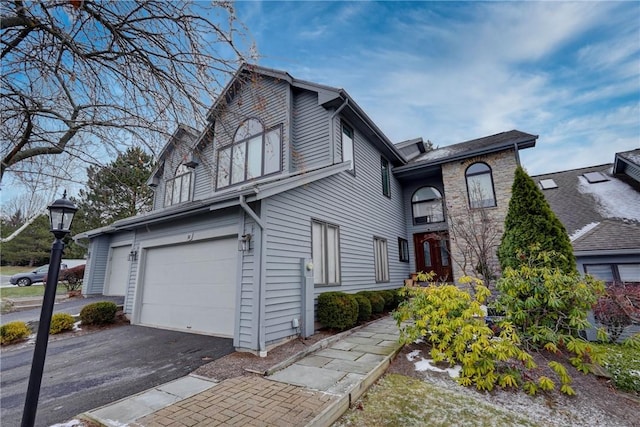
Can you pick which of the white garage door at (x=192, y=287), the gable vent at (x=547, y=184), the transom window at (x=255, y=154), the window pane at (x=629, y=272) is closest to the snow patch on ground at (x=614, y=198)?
the gable vent at (x=547, y=184)

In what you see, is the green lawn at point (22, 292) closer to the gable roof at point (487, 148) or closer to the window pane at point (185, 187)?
the window pane at point (185, 187)

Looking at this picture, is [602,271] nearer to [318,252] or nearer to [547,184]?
[547,184]

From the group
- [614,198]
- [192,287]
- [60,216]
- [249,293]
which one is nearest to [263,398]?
[249,293]

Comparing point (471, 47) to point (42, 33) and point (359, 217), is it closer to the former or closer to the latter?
point (359, 217)

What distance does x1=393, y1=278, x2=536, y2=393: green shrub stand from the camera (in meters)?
3.56

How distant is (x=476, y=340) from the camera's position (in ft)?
13.0

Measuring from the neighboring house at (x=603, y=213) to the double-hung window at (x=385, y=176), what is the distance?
585cm

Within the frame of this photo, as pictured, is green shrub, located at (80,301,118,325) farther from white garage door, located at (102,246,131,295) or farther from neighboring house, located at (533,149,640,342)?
neighboring house, located at (533,149,640,342)

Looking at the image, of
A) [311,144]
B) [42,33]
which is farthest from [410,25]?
[42,33]

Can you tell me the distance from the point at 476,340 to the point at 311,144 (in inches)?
239

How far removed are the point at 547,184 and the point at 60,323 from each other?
18.0 meters

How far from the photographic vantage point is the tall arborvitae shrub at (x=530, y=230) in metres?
6.28

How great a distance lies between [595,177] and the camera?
11117 millimetres

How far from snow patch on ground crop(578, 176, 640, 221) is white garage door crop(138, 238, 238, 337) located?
1139 centimetres
